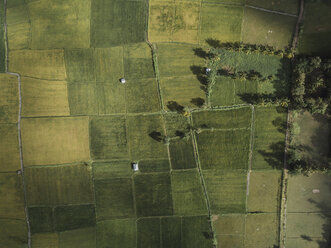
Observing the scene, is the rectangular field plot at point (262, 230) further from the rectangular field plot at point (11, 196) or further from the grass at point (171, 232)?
the rectangular field plot at point (11, 196)

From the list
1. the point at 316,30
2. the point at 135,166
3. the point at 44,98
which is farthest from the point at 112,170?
the point at 316,30

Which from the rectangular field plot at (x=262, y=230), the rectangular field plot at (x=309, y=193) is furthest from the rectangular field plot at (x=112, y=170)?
the rectangular field plot at (x=309, y=193)

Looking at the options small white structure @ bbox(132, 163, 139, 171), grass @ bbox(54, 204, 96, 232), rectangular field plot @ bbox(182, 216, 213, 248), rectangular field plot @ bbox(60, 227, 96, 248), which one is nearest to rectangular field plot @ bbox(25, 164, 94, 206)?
grass @ bbox(54, 204, 96, 232)

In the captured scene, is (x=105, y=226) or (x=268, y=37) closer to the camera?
(x=268, y=37)

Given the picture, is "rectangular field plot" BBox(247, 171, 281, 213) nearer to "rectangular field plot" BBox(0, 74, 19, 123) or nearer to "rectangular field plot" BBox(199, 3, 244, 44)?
"rectangular field plot" BBox(199, 3, 244, 44)

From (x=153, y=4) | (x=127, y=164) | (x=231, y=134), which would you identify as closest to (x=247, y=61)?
(x=231, y=134)

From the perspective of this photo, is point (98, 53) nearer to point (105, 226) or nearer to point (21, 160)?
point (21, 160)
